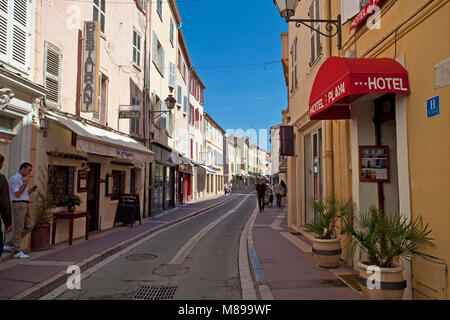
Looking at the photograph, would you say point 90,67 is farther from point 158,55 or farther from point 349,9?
point 158,55

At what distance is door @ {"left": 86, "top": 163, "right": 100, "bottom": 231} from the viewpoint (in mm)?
10188

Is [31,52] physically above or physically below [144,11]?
below

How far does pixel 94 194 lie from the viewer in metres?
10.4

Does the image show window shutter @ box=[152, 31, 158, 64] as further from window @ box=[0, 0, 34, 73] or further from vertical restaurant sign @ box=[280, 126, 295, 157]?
window @ box=[0, 0, 34, 73]

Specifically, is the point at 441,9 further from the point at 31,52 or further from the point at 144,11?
the point at 144,11

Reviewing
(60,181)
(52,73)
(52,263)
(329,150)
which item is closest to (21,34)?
(52,73)

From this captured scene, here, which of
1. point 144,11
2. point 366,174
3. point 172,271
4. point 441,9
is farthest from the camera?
point 144,11

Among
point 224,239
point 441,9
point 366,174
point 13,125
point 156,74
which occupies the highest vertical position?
point 156,74

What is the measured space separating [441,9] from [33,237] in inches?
326

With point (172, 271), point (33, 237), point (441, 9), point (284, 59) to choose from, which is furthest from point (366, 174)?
point (284, 59)

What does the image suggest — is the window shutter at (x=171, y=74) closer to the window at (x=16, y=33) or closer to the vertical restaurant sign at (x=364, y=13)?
the window at (x=16, y=33)

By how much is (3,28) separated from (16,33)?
1.15 ft
